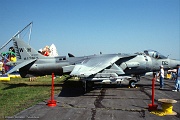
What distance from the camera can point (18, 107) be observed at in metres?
9.70

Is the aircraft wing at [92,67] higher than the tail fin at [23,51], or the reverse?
the tail fin at [23,51]

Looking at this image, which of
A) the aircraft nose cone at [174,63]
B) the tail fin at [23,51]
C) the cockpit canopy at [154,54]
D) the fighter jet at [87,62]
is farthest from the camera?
the tail fin at [23,51]

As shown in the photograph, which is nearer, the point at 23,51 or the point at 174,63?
the point at 174,63

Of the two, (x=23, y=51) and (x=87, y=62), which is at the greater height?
(x=23, y=51)

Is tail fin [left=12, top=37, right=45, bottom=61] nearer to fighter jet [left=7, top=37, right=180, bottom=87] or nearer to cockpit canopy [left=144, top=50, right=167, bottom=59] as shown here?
fighter jet [left=7, top=37, right=180, bottom=87]

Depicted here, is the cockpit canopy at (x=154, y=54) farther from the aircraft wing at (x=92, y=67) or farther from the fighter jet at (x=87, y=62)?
the aircraft wing at (x=92, y=67)

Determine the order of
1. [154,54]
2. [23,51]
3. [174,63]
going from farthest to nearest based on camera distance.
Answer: [23,51] → [174,63] → [154,54]

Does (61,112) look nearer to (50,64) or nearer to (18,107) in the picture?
(18,107)

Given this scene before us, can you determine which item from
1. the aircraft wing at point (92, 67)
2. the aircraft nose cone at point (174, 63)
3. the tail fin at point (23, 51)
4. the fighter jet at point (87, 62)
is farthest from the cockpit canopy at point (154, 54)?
the tail fin at point (23, 51)

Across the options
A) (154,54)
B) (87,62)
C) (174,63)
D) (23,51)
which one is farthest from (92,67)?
(174,63)

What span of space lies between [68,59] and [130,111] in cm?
1036

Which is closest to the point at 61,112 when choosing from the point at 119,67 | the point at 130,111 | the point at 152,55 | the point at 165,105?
the point at 130,111

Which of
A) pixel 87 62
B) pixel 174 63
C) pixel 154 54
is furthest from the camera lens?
pixel 174 63

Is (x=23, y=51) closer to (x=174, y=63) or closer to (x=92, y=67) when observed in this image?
(x=92, y=67)
